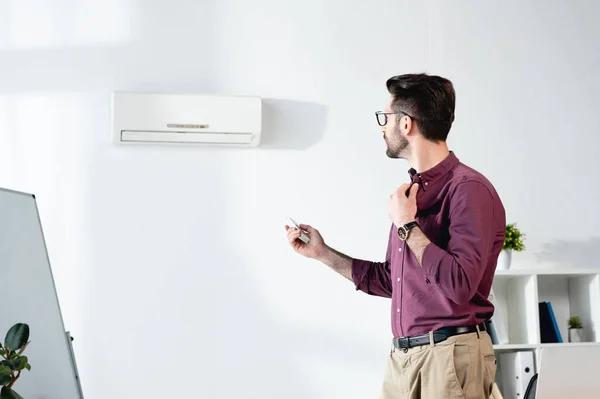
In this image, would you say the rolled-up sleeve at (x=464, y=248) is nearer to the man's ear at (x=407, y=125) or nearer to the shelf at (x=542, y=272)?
the man's ear at (x=407, y=125)

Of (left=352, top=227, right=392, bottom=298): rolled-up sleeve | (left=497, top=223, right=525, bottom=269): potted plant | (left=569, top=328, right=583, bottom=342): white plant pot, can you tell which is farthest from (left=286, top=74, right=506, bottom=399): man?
(left=569, top=328, right=583, bottom=342): white plant pot

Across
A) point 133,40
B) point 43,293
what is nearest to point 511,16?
point 133,40

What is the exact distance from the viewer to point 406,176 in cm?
373

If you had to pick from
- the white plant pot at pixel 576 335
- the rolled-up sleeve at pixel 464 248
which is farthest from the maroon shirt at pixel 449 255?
the white plant pot at pixel 576 335

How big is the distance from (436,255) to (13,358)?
1131 mm

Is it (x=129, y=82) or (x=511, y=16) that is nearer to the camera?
(x=129, y=82)

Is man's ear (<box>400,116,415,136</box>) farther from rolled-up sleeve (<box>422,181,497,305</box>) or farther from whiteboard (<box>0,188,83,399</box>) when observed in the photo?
whiteboard (<box>0,188,83,399</box>)

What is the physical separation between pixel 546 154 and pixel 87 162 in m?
2.12

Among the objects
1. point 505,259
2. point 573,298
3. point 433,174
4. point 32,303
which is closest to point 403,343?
point 433,174

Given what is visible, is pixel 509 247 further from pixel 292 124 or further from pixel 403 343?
pixel 403 343

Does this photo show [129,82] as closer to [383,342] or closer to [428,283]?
[383,342]

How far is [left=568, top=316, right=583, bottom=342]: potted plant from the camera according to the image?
3615 mm

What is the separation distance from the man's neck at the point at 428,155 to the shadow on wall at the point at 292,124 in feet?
3.99

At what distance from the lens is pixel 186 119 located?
353 centimetres
